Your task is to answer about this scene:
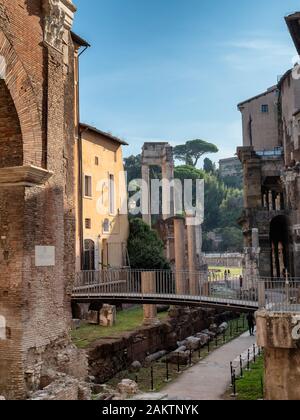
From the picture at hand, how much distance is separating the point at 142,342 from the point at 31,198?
9.26 meters

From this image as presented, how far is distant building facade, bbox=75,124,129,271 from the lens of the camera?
20.5 metres

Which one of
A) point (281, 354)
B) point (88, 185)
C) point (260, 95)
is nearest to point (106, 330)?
point (88, 185)

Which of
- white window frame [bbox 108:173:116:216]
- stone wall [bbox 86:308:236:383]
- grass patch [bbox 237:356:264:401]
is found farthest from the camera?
white window frame [bbox 108:173:116:216]

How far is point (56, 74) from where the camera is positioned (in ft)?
28.7

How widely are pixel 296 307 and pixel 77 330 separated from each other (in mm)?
8739

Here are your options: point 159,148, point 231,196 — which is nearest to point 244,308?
point 159,148

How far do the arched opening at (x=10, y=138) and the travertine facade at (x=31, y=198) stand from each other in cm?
2

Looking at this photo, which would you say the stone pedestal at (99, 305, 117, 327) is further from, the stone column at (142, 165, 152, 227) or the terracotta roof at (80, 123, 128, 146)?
the stone column at (142, 165, 152, 227)

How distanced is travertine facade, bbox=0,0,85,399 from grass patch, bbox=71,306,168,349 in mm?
4991

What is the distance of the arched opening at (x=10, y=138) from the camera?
25.6ft

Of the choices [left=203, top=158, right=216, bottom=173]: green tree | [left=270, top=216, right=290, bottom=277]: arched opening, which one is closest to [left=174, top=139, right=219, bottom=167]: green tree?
[left=203, top=158, right=216, bottom=173]: green tree

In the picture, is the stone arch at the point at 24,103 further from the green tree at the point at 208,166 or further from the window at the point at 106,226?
the green tree at the point at 208,166

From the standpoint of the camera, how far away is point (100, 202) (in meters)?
22.3

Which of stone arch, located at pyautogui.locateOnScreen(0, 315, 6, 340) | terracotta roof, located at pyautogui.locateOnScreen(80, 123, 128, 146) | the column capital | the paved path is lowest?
the paved path
